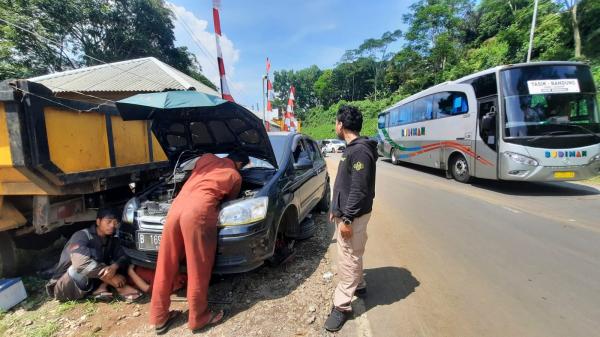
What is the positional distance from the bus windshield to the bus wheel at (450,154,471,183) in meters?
1.87

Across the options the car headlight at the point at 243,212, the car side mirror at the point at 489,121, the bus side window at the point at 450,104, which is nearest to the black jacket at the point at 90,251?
the car headlight at the point at 243,212

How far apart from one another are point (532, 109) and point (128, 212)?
8.29m

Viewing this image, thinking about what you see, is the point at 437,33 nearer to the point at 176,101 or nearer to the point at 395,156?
the point at 395,156

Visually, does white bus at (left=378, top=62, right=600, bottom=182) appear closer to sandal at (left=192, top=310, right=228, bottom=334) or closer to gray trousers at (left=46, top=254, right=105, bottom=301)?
sandal at (left=192, top=310, right=228, bottom=334)

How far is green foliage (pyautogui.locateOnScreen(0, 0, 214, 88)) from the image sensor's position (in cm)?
1614

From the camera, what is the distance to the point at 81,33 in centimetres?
1986

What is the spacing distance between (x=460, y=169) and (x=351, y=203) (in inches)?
311

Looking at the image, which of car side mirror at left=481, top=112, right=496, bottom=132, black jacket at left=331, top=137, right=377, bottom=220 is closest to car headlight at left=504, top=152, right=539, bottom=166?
car side mirror at left=481, top=112, right=496, bottom=132

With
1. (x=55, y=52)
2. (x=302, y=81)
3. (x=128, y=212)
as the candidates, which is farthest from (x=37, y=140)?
(x=302, y=81)

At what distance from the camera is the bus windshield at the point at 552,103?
6.58 m

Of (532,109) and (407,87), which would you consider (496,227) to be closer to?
(532,109)

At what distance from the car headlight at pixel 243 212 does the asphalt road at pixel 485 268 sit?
51.9 inches

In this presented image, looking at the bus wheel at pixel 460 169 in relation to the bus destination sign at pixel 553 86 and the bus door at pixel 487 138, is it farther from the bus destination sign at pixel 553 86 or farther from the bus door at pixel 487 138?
the bus destination sign at pixel 553 86

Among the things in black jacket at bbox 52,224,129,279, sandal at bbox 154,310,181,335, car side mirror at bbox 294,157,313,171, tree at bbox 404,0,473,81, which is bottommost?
sandal at bbox 154,310,181,335
